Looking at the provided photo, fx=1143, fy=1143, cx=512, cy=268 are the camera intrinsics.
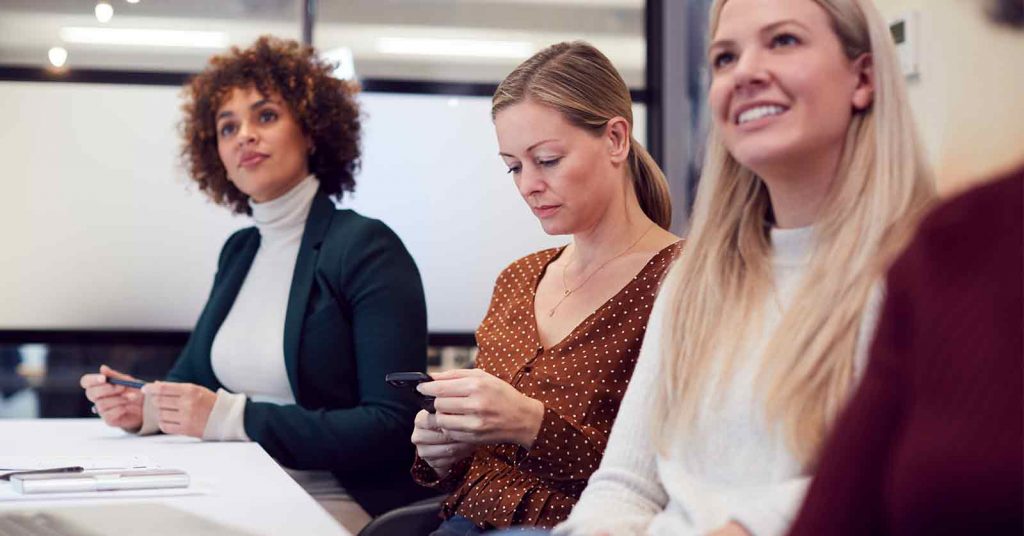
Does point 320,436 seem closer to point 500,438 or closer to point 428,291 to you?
point 500,438

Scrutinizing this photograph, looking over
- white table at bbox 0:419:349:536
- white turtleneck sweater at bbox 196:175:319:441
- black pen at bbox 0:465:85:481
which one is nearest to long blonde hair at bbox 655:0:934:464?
white table at bbox 0:419:349:536

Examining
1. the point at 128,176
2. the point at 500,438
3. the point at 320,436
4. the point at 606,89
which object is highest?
the point at 606,89

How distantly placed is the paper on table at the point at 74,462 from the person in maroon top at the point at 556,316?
47 cm

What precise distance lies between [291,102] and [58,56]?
1.10m

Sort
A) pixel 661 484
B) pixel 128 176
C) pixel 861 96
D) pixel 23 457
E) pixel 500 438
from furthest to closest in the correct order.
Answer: pixel 128 176
pixel 23 457
pixel 500 438
pixel 661 484
pixel 861 96

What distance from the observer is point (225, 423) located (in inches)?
92.0

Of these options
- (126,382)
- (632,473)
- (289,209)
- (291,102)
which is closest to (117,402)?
(126,382)

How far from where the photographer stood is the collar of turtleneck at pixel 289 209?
2797 millimetres

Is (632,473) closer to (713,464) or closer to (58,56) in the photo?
(713,464)

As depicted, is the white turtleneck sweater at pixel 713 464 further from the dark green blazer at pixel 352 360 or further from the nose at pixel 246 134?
the nose at pixel 246 134

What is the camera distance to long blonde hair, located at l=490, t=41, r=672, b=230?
202cm

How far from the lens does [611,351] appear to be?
6.22 ft

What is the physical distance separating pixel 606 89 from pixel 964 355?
57.0 inches

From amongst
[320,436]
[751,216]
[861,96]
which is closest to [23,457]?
[320,436]
